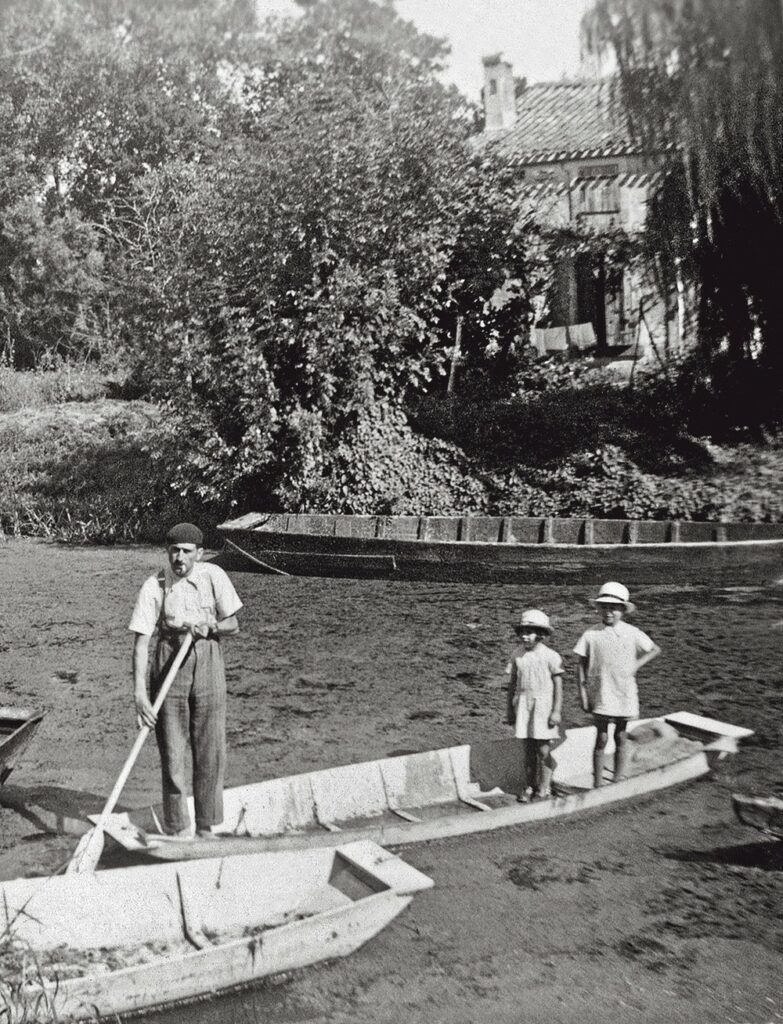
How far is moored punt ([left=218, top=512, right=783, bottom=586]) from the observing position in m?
12.5

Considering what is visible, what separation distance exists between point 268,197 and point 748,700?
10.9 m

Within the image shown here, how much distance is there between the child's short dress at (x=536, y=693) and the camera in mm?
5875

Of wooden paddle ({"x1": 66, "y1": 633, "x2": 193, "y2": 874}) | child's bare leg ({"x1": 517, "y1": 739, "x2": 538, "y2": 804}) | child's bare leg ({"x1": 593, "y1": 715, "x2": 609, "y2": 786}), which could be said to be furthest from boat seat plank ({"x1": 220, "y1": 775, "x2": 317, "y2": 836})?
child's bare leg ({"x1": 593, "y1": 715, "x2": 609, "y2": 786})

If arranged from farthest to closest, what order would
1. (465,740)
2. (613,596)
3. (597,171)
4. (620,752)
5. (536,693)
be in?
(597,171) < (465,740) < (620,752) < (613,596) < (536,693)

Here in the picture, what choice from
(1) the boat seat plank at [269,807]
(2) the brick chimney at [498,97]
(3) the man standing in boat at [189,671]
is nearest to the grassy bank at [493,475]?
(2) the brick chimney at [498,97]

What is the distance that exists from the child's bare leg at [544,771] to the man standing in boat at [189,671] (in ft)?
5.97

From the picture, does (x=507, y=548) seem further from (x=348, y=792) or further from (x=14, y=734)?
(x=14, y=734)

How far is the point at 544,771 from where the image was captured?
6.02m

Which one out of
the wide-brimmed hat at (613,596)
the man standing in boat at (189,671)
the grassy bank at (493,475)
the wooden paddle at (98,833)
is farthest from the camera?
the grassy bank at (493,475)

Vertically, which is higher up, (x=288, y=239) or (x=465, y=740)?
(x=288, y=239)

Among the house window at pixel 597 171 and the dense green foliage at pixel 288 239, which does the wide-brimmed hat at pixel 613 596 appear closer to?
the dense green foliage at pixel 288 239

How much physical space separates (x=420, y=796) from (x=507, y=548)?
7599 millimetres

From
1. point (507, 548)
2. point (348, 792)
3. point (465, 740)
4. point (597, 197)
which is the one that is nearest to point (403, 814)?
point (348, 792)

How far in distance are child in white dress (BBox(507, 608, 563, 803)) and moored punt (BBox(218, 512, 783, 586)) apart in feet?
23.2
